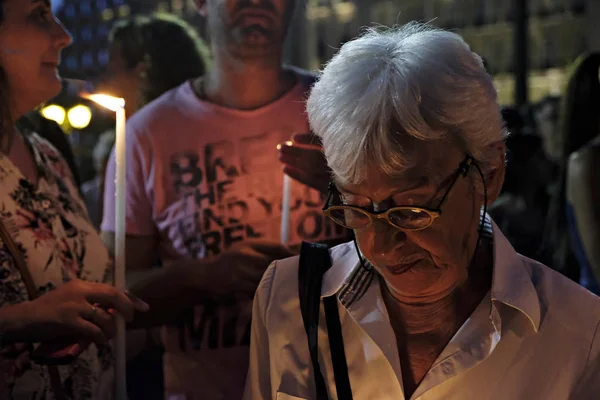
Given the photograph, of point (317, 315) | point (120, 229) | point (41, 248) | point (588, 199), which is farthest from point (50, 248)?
point (588, 199)

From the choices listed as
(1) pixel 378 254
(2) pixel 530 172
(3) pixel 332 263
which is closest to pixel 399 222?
(1) pixel 378 254

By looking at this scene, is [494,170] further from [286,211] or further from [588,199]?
[588,199]

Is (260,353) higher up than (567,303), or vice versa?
(567,303)

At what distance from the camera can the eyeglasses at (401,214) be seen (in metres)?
1.42

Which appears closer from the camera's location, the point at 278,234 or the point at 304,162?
the point at 304,162

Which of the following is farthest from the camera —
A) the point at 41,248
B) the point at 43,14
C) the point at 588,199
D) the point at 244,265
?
the point at 588,199

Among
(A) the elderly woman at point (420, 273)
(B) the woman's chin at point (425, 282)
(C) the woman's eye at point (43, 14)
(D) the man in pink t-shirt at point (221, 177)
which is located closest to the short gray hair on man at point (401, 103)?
(A) the elderly woman at point (420, 273)

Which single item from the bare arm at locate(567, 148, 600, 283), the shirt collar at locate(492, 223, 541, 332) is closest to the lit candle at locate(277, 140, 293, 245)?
the shirt collar at locate(492, 223, 541, 332)

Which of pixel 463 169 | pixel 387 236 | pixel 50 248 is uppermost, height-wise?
pixel 463 169

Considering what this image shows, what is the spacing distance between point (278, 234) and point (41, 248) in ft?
2.23

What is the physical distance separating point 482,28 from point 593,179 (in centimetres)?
3139

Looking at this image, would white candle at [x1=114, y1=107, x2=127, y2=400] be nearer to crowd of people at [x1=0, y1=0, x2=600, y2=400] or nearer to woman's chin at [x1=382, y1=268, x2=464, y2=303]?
crowd of people at [x1=0, y1=0, x2=600, y2=400]

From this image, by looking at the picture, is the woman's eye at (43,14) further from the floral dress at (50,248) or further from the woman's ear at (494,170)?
the woman's ear at (494,170)

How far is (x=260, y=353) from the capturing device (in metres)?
1.70
